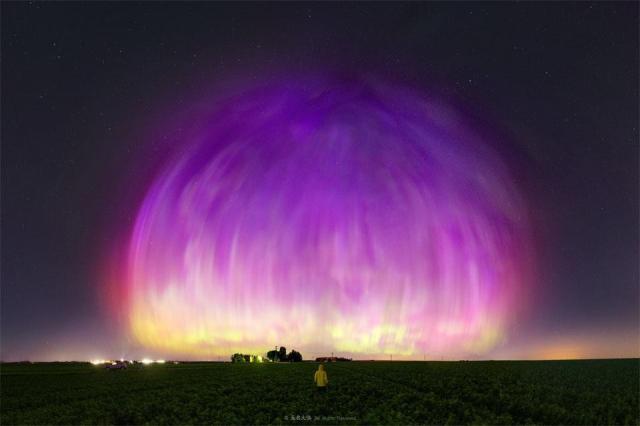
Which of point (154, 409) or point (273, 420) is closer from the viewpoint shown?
point (273, 420)

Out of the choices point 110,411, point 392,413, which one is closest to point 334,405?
point 392,413

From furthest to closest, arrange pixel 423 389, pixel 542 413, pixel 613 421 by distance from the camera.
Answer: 1. pixel 423 389
2. pixel 542 413
3. pixel 613 421

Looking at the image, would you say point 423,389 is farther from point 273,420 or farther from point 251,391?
point 273,420

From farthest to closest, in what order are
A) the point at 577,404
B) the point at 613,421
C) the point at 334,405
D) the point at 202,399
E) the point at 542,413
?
1. the point at 202,399
2. the point at 334,405
3. the point at 577,404
4. the point at 542,413
5. the point at 613,421

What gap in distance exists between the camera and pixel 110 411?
28531 mm

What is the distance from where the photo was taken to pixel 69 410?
29391 millimetres

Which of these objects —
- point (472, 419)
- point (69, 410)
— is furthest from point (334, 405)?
point (69, 410)

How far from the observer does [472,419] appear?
75.6ft

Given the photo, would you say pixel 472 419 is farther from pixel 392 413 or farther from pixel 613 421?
pixel 613 421

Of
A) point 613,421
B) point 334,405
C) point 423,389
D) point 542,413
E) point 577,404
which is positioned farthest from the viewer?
point 423,389

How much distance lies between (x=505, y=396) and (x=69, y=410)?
30723mm

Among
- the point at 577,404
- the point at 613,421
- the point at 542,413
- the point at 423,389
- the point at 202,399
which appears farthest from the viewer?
the point at 423,389

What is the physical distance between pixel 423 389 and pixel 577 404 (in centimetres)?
1402

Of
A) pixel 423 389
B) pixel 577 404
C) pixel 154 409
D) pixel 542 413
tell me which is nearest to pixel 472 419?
pixel 542 413
